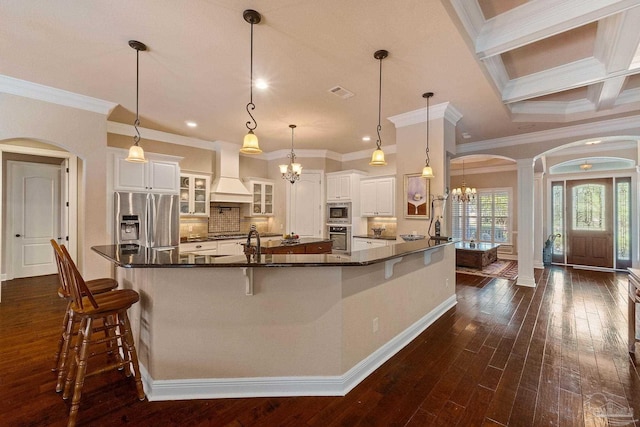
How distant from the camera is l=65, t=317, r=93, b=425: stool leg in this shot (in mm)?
1737

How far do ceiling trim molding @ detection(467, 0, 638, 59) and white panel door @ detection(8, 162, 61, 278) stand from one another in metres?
7.66

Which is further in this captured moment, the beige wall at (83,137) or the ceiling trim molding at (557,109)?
the ceiling trim molding at (557,109)

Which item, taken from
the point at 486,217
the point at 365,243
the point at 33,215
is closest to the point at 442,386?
the point at 365,243

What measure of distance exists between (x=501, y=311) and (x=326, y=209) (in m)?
4.01

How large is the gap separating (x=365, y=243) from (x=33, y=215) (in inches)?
265

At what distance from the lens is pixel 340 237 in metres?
6.45

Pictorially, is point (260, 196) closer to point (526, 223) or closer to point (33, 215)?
point (33, 215)

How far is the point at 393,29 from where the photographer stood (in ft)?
7.58

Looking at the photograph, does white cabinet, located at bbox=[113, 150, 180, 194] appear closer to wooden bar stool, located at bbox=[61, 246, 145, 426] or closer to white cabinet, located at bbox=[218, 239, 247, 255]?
white cabinet, located at bbox=[218, 239, 247, 255]

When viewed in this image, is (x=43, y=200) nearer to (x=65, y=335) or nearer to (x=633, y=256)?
(x=65, y=335)

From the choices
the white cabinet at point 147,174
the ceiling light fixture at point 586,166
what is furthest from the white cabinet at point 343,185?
the ceiling light fixture at point 586,166

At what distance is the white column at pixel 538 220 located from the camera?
659 centimetres

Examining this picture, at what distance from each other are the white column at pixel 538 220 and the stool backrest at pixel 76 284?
8115 mm

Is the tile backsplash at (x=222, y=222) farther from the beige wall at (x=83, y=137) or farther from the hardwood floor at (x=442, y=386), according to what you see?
the hardwood floor at (x=442, y=386)
